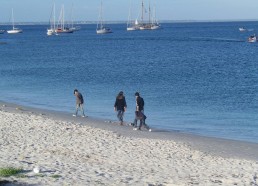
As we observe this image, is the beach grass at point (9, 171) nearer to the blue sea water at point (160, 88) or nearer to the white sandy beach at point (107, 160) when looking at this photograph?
the white sandy beach at point (107, 160)

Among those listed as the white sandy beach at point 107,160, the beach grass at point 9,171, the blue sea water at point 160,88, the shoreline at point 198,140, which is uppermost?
the beach grass at point 9,171

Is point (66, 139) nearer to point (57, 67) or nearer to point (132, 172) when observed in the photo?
point (132, 172)

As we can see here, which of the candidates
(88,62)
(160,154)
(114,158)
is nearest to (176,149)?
(160,154)

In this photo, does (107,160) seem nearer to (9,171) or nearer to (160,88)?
(9,171)

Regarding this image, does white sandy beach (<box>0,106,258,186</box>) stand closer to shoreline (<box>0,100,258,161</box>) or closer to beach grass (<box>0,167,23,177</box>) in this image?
beach grass (<box>0,167,23,177</box>)

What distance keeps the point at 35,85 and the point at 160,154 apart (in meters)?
30.8

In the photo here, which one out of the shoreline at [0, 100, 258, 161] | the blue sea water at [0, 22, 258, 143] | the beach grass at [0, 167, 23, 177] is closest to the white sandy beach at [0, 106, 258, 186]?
the beach grass at [0, 167, 23, 177]

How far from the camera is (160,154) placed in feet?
56.4

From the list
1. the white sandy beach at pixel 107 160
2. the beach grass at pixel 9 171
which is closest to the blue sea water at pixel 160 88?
the white sandy beach at pixel 107 160

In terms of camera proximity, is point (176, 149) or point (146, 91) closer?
point (176, 149)

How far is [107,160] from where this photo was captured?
610 inches

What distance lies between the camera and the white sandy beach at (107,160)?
12.9 metres

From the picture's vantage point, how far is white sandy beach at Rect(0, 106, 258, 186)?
12.9 meters

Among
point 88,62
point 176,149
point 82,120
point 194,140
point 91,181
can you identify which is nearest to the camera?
point 91,181
